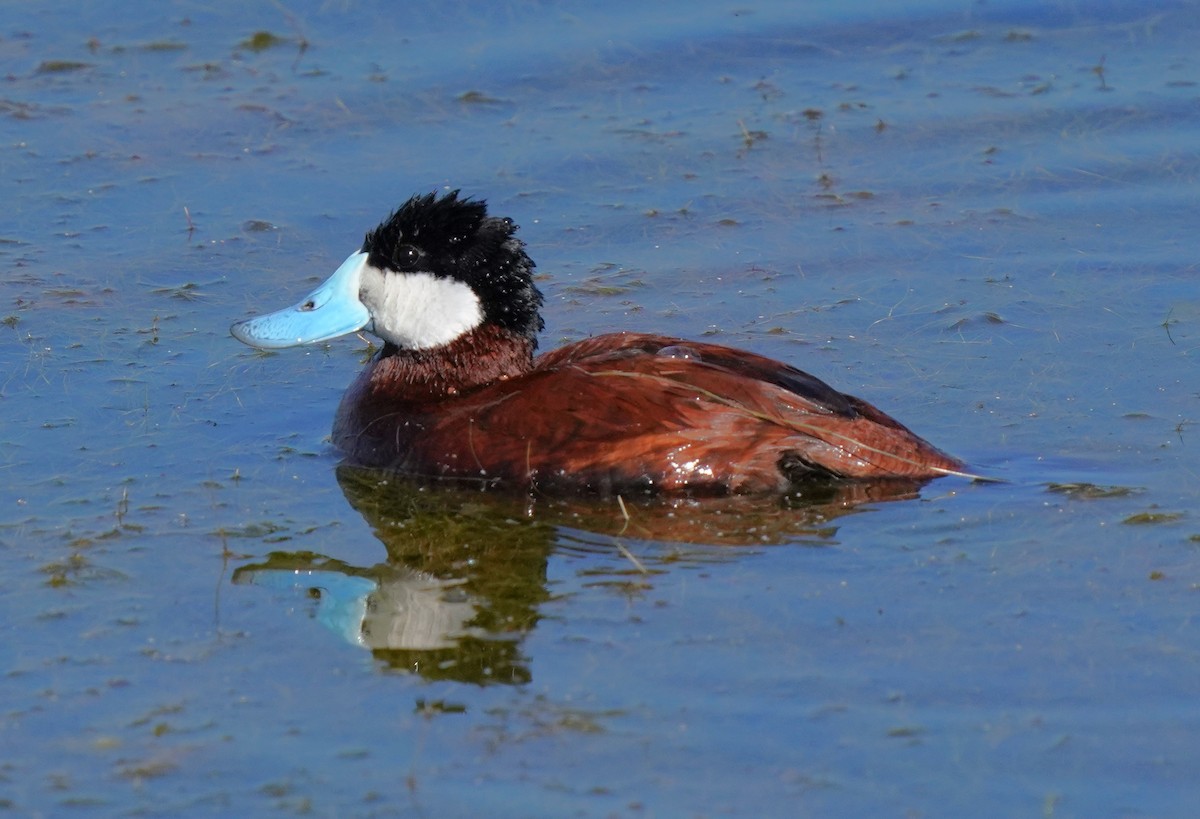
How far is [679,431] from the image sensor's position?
620 cm

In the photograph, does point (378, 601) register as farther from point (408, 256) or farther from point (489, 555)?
point (408, 256)

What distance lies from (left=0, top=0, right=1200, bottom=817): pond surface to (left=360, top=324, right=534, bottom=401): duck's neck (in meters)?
0.40

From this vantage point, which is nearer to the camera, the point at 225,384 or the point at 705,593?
the point at 705,593

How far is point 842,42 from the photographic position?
35.7ft

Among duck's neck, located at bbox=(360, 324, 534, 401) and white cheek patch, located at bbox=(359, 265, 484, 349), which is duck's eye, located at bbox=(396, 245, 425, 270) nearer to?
white cheek patch, located at bbox=(359, 265, 484, 349)

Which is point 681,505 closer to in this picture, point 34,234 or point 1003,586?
point 1003,586

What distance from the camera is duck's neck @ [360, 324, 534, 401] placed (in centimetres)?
680

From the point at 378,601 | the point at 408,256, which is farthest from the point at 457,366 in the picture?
the point at 378,601

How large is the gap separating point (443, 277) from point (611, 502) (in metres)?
→ 1.13

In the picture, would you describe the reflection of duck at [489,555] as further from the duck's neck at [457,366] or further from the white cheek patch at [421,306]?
the white cheek patch at [421,306]

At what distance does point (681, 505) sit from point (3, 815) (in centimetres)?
256

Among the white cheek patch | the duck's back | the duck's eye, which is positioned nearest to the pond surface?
the duck's back

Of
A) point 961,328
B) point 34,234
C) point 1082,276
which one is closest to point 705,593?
point 961,328

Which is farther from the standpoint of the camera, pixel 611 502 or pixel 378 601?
pixel 611 502
